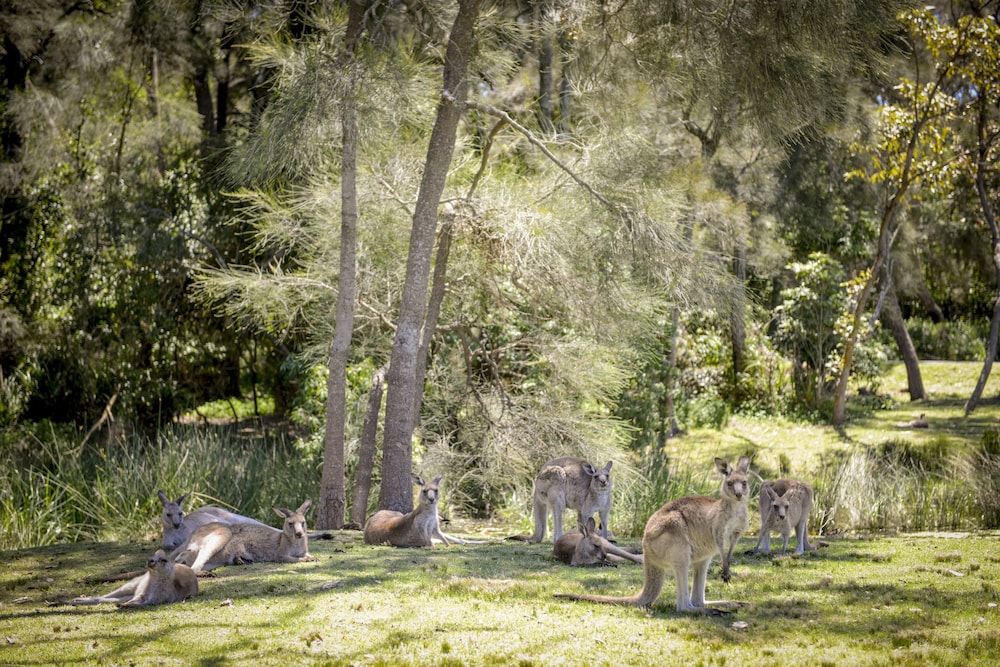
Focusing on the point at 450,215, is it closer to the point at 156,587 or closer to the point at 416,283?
the point at 416,283

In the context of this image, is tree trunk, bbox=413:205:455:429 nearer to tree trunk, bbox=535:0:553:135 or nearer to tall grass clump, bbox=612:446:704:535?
tree trunk, bbox=535:0:553:135

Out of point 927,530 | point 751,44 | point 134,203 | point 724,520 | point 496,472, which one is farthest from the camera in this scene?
point 134,203

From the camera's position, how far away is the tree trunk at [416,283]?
9.91 m

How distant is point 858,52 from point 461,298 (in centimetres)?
581

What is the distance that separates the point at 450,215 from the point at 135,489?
4.85 m

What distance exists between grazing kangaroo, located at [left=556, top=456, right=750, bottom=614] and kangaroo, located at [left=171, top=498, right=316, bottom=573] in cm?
287

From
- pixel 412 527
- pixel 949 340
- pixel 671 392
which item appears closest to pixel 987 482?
pixel 412 527

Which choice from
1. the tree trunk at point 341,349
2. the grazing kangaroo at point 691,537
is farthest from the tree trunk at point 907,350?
the grazing kangaroo at point 691,537

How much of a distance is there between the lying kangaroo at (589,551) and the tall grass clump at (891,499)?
159 inches

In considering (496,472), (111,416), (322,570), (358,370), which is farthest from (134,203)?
(322,570)

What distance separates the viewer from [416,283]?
32.7 feet

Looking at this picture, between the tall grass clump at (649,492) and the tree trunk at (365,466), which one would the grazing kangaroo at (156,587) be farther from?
the tall grass clump at (649,492)

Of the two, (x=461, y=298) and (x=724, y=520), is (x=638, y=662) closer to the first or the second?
(x=724, y=520)

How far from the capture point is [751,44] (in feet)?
32.0
